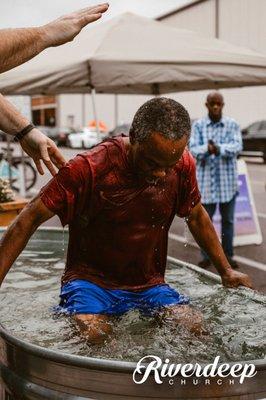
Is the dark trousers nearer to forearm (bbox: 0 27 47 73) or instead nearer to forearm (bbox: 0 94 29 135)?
forearm (bbox: 0 94 29 135)

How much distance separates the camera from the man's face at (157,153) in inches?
98.7

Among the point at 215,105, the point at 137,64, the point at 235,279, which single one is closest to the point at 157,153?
the point at 235,279

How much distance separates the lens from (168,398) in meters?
2.28

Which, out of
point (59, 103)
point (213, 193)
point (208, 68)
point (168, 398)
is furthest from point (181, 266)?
point (59, 103)

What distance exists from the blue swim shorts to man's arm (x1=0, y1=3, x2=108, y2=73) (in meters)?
1.10

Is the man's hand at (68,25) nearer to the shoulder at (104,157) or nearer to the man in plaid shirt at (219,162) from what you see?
the shoulder at (104,157)

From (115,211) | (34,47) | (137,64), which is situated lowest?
(115,211)

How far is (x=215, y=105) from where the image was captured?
21.6 ft

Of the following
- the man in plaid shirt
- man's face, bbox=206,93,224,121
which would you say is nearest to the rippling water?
the man in plaid shirt

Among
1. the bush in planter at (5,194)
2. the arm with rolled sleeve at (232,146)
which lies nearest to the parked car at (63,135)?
the bush in planter at (5,194)

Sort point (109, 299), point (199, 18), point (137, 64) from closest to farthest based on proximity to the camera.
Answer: point (109, 299)
point (137, 64)
point (199, 18)

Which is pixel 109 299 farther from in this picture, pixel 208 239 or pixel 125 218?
pixel 208 239


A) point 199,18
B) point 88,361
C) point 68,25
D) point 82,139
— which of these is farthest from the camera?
point 199,18

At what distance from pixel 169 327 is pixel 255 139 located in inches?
828
